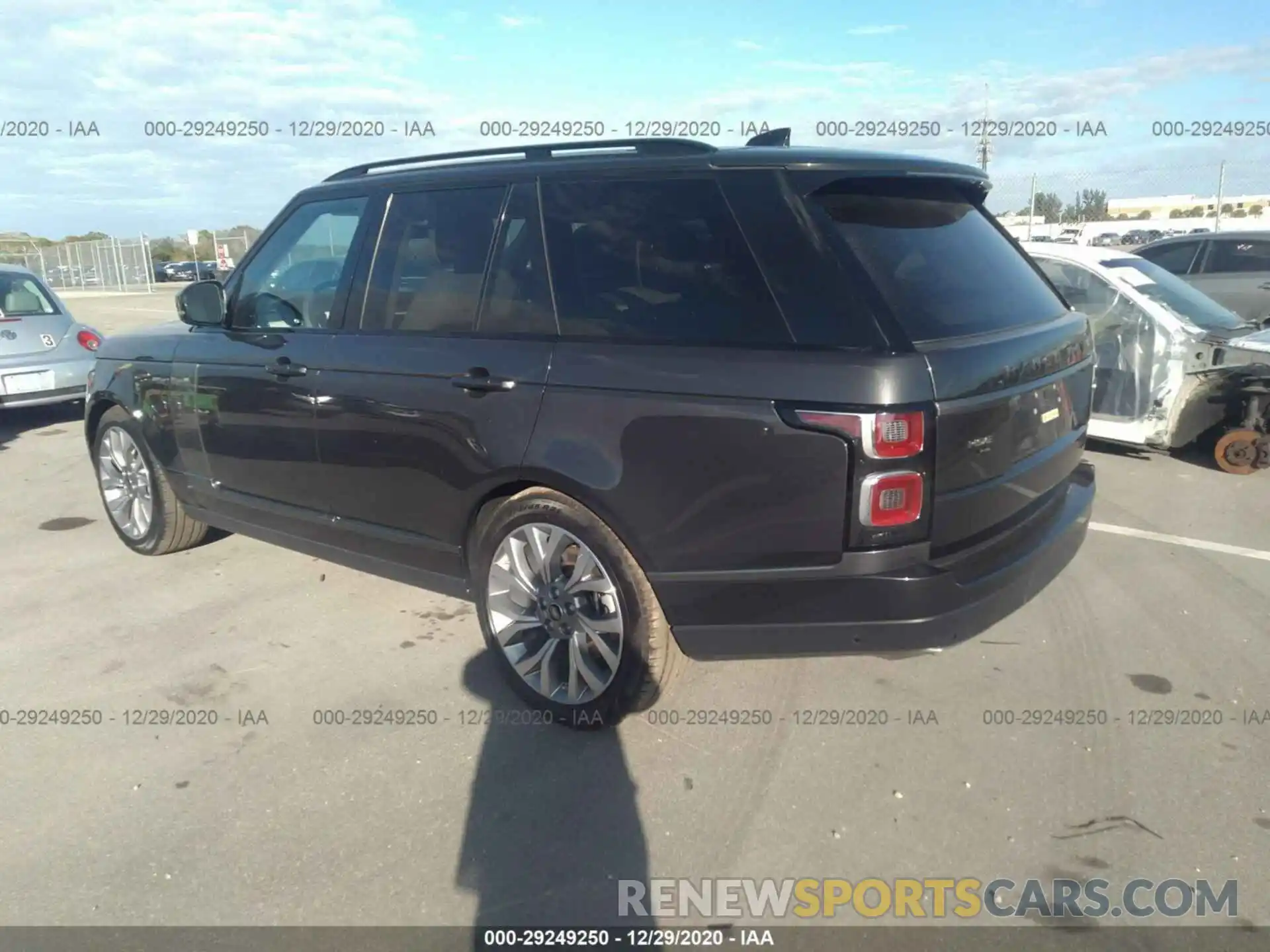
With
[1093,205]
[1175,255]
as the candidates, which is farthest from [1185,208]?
[1175,255]

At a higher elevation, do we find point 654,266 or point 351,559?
point 654,266

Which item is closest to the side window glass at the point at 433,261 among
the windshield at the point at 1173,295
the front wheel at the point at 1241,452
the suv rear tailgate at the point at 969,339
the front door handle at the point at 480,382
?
Answer: the front door handle at the point at 480,382

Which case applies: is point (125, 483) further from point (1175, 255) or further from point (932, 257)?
point (1175, 255)

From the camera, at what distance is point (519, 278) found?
3.45 m

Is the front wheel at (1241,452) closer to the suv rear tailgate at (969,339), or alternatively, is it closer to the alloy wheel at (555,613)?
the suv rear tailgate at (969,339)

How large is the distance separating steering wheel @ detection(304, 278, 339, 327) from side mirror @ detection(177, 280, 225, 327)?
542mm

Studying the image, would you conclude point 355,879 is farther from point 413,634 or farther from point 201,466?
point 201,466

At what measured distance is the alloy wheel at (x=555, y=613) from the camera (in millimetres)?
3283

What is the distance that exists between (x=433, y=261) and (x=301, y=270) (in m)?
0.92

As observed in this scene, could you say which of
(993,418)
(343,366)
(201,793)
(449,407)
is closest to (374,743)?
(201,793)

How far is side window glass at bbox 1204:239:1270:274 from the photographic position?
1114 centimetres

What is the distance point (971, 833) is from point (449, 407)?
2.25 meters

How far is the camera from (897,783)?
3.13 m

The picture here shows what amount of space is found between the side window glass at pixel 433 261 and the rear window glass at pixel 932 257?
1352mm
